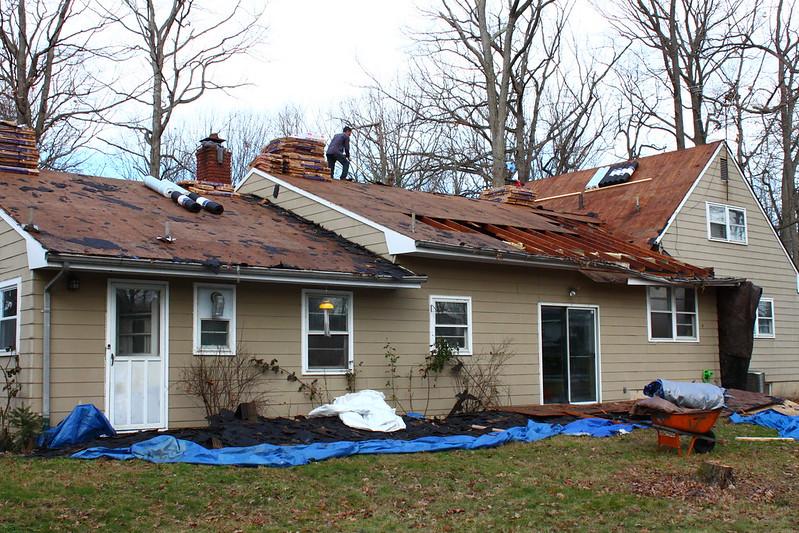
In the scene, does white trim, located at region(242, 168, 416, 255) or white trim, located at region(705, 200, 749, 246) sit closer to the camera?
white trim, located at region(242, 168, 416, 255)

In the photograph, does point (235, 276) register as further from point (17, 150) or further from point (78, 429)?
point (17, 150)

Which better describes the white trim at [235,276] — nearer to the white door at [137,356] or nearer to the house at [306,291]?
the house at [306,291]

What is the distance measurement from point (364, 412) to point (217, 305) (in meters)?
2.59

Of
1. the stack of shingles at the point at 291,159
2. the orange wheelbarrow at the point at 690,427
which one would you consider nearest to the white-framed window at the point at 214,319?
the stack of shingles at the point at 291,159

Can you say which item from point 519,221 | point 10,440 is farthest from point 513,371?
point 10,440

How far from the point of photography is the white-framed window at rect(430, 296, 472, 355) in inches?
599

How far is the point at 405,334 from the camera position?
14.9m

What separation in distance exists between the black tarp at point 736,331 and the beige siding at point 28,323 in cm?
1425

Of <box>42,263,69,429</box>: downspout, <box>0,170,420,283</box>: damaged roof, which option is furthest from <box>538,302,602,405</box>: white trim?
<box>42,263,69,429</box>: downspout

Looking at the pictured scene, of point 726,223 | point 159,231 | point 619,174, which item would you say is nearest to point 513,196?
point 619,174

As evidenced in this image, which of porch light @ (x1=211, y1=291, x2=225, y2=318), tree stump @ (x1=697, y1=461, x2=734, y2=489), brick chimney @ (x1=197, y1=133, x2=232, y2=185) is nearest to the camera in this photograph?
tree stump @ (x1=697, y1=461, x2=734, y2=489)

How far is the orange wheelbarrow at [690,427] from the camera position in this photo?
1091 centimetres

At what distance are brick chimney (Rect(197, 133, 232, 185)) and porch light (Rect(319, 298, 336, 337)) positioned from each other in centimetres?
537

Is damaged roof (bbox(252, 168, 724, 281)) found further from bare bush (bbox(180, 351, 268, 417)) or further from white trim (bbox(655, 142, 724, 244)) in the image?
bare bush (bbox(180, 351, 268, 417))
